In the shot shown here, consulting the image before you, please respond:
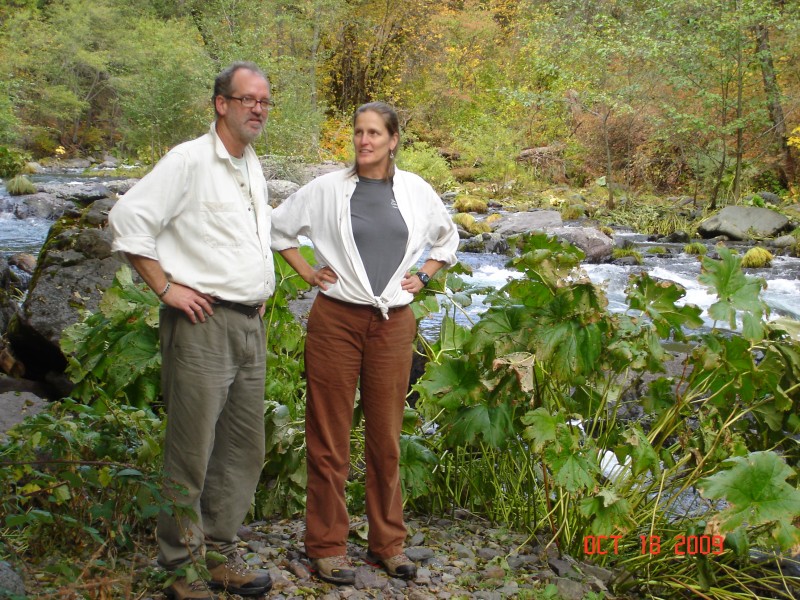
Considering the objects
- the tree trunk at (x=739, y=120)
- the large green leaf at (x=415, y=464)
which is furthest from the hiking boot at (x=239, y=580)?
the tree trunk at (x=739, y=120)

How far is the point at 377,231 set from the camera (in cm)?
286

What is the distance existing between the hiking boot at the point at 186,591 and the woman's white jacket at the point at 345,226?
1.03 meters

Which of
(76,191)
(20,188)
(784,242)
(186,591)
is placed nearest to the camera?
(186,591)

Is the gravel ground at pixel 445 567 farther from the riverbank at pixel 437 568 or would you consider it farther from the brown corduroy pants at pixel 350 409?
the brown corduroy pants at pixel 350 409

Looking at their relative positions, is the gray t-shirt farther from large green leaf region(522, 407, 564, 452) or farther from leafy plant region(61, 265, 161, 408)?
leafy plant region(61, 265, 161, 408)

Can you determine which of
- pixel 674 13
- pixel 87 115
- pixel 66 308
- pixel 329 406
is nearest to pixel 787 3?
pixel 674 13

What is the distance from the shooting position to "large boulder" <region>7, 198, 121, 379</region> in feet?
18.5

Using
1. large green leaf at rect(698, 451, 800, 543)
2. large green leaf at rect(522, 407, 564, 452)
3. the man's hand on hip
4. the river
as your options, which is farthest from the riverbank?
the river

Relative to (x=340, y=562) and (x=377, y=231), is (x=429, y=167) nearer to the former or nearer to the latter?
(x=377, y=231)

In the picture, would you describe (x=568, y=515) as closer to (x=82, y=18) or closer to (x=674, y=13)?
(x=674, y=13)

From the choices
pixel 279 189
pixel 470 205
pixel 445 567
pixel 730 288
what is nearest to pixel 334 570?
pixel 445 567

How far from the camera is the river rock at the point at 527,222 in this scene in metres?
15.6

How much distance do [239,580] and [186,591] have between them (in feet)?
0.72

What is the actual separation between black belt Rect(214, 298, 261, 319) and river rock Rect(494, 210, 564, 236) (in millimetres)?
12849
